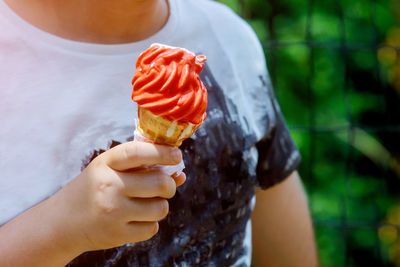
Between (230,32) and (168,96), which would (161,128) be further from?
(230,32)

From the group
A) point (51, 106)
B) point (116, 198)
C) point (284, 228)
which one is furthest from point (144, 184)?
point (284, 228)

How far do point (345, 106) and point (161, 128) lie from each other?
76.0 inches

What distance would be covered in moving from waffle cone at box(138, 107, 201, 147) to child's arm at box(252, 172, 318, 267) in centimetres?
50

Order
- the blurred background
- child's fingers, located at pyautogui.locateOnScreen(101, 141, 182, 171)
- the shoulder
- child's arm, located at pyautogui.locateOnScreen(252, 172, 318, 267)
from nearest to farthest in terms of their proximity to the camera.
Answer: child's fingers, located at pyautogui.locateOnScreen(101, 141, 182, 171) < the shoulder < child's arm, located at pyautogui.locateOnScreen(252, 172, 318, 267) < the blurred background

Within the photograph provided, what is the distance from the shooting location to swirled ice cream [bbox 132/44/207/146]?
0.66m

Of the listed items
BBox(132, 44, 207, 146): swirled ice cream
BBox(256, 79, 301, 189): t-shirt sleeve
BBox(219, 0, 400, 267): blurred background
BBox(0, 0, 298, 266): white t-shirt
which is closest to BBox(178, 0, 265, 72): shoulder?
BBox(256, 79, 301, 189): t-shirt sleeve

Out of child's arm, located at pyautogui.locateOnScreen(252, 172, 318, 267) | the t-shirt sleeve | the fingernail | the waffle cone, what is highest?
the waffle cone

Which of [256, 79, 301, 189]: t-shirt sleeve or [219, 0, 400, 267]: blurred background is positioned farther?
[219, 0, 400, 267]: blurred background

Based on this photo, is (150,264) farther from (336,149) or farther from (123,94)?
(336,149)

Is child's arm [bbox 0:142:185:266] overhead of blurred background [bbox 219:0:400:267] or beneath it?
overhead

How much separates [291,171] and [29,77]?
1.98 feet

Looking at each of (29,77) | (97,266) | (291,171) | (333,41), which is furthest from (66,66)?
(333,41)

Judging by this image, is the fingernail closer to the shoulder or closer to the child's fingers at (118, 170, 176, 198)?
the child's fingers at (118, 170, 176, 198)

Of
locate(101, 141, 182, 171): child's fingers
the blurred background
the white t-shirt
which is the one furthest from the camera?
the blurred background
